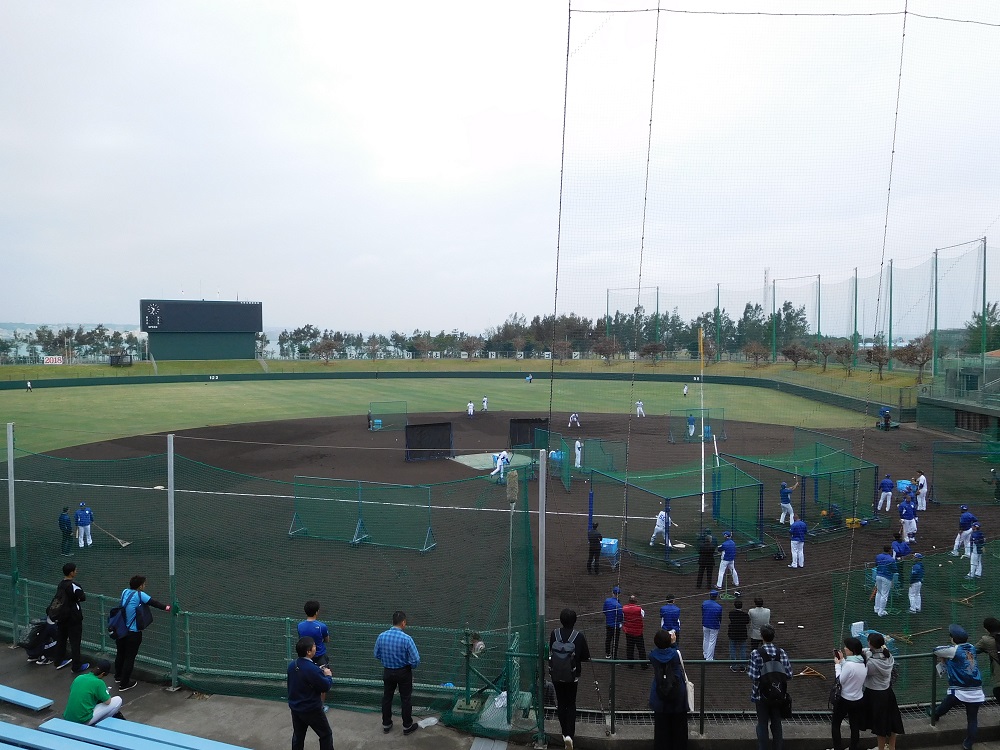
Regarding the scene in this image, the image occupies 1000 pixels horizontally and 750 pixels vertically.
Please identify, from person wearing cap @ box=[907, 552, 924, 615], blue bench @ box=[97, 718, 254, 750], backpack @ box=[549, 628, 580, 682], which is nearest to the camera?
blue bench @ box=[97, 718, 254, 750]

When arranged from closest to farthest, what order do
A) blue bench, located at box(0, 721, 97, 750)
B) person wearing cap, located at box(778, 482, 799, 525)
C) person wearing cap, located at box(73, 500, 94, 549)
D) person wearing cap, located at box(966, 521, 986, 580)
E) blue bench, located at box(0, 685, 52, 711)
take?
blue bench, located at box(0, 721, 97, 750)
blue bench, located at box(0, 685, 52, 711)
person wearing cap, located at box(966, 521, 986, 580)
person wearing cap, located at box(73, 500, 94, 549)
person wearing cap, located at box(778, 482, 799, 525)

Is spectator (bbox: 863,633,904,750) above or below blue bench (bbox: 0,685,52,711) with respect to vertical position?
above

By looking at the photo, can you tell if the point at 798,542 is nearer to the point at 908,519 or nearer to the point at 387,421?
the point at 908,519

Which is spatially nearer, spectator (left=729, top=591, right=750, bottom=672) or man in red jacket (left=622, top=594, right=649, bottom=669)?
man in red jacket (left=622, top=594, right=649, bottom=669)

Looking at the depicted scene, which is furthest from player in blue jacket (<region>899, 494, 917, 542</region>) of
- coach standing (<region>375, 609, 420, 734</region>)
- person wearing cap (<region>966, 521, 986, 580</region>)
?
coach standing (<region>375, 609, 420, 734</region>)

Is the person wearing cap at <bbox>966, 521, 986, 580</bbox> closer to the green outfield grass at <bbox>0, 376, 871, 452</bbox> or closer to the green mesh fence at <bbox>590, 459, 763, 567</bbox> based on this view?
the green mesh fence at <bbox>590, 459, 763, 567</bbox>

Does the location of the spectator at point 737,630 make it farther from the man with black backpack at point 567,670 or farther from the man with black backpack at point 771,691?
the man with black backpack at point 567,670

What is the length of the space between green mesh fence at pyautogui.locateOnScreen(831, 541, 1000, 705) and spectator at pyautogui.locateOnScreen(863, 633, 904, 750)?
6.61ft

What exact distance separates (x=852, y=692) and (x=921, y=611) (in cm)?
637

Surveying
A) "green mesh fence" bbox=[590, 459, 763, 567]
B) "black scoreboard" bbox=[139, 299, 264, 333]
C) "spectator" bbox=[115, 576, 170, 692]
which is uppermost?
"black scoreboard" bbox=[139, 299, 264, 333]

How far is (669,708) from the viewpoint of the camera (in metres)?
5.79

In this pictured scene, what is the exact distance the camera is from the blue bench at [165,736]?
5242 mm

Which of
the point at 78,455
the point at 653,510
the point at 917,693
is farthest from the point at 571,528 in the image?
the point at 78,455

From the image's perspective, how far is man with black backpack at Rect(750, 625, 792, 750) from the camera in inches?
232
